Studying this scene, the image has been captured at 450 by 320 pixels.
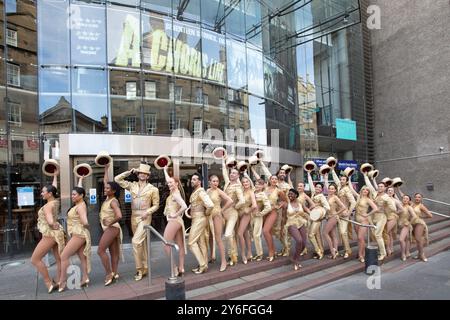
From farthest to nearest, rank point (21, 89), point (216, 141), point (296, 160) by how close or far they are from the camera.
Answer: point (296, 160), point (216, 141), point (21, 89)

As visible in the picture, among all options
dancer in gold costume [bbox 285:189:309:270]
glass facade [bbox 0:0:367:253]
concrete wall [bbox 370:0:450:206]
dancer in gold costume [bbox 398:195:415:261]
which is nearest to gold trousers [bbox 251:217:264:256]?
dancer in gold costume [bbox 285:189:309:270]

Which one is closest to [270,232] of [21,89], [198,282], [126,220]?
[198,282]

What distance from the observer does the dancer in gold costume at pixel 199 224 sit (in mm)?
5871

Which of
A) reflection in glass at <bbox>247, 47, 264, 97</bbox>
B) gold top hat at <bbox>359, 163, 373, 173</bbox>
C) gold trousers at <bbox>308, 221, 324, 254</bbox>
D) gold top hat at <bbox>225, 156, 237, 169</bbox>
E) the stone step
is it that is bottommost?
the stone step

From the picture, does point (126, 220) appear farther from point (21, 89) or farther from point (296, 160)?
point (296, 160)

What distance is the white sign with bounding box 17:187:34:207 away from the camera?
27.8ft

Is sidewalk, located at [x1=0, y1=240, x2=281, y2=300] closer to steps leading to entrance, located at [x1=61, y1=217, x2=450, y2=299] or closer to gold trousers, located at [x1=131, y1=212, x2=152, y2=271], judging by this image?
steps leading to entrance, located at [x1=61, y1=217, x2=450, y2=299]

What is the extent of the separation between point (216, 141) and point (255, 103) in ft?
8.79

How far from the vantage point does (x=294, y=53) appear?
53.2 ft

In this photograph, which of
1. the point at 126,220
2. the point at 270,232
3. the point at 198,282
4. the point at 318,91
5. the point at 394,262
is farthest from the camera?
the point at 318,91

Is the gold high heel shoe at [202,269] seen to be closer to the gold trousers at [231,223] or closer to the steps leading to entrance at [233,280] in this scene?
the steps leading to entrance at [233,280]

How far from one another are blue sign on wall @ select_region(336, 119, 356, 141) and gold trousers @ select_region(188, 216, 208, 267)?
1394cm

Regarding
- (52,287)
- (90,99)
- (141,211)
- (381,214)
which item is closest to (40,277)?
(52,287)

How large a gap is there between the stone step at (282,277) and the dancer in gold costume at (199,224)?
0.58m
